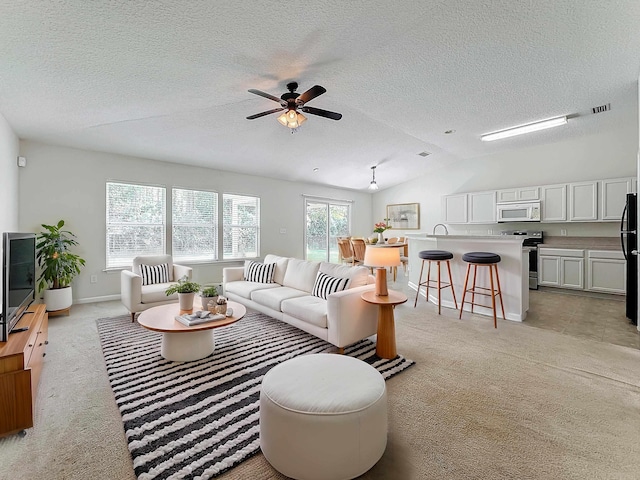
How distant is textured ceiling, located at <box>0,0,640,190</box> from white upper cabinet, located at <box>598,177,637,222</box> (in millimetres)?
927

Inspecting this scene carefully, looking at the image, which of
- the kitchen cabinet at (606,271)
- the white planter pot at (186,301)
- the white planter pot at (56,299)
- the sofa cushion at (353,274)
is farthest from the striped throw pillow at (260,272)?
the kitchen cabinet at (606,271)

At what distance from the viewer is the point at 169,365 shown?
2.51m

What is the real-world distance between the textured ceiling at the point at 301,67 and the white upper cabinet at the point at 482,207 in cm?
188

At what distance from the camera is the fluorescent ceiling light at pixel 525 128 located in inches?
169

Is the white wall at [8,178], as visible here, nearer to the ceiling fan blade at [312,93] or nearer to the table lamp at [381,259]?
the ceiling fan blade at [312,93]

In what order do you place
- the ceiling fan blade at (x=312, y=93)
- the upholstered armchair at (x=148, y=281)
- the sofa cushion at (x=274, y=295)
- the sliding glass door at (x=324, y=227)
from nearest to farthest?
the ceiling fan blade at (x=312, y=93) → the sofa cushion at (x=274, y=295) → the upholstered armchair at (x=148, y=281) → the sliding glass door at (x=324, y=227)

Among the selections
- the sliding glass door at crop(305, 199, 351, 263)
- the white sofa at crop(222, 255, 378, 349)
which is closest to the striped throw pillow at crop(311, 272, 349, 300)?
the white sofa at crop(222, 255, 378, 349)

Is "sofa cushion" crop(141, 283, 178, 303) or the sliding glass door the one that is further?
the sliding glass door

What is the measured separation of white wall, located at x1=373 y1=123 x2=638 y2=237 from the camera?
16.3ft

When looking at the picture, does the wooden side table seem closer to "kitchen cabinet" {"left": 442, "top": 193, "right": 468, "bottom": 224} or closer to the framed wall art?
"kitchen cabinet" {"left": 442, "top": 193, "right": 468, "bottom": 224}

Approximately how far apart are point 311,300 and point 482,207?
503 centimetres

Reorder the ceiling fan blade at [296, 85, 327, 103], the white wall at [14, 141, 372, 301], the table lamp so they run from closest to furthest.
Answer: the ceiling fan blade at [296, 85, 327, 103] < the table lamp < the white wall at [14, 141, 372, 301]

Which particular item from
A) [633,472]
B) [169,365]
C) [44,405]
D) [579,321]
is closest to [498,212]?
[579,321]

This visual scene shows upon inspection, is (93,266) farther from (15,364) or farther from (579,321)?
(579,321)
